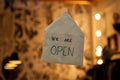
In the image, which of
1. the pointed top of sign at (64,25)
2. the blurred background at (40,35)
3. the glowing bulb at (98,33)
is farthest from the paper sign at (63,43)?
the glowing bulb at (98,33)

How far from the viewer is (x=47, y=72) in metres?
2.21

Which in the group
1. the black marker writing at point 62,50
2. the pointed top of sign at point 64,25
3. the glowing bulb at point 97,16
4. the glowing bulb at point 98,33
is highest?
the glowing bulb at point 97,16

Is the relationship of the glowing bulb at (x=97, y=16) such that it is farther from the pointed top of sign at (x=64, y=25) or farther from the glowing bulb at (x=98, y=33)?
the pointed top of sign at (x=64, y=25)

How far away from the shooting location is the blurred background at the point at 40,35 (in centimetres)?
215

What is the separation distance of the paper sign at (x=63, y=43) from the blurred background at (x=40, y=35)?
1298 mm

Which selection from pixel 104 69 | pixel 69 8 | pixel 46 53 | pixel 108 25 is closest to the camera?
pixel 46 53

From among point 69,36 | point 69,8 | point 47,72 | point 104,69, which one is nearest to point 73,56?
point 69,36

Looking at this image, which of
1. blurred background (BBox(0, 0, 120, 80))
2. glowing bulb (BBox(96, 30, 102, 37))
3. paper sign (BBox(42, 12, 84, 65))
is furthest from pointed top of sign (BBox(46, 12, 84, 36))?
glowing bulb (BBox(96, 30, 102, 37))

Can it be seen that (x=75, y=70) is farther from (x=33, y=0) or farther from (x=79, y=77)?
(x=33, y=0)

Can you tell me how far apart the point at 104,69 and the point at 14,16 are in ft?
3.61

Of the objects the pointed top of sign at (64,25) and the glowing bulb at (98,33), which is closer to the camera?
the pointed top of sign at (64,25)

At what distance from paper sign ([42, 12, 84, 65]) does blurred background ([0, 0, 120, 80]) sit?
1.30m

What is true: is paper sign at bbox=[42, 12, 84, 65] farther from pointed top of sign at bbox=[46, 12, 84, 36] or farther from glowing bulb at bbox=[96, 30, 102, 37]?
glowing bulb at bbox=[96, 30, 102, 37]

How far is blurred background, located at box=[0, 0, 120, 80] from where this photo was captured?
2.15 meters
